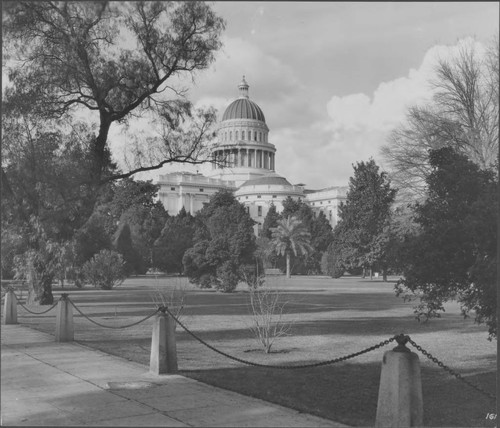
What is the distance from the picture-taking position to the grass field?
637 cm

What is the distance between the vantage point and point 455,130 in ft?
30.3

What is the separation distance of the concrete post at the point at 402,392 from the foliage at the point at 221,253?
71.0ft

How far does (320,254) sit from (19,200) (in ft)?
144

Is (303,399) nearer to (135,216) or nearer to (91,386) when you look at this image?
(91,386)

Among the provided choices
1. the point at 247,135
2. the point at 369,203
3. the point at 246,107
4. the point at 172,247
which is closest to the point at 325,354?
the point at 247,135

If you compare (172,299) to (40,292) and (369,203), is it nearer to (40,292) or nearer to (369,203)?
(40,292)

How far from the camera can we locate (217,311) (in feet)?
62.4

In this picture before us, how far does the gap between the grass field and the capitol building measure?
2.42 metres

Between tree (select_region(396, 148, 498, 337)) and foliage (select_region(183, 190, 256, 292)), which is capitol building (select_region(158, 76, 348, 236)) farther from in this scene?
foliage (select_region(183, 190, 256, 292))

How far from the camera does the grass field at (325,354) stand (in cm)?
637

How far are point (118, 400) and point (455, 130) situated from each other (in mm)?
6641

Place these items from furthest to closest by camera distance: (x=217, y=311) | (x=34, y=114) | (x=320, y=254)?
1. (x=320, y=254)
2. (x=217, y=311)
3. (x=34, y=114)

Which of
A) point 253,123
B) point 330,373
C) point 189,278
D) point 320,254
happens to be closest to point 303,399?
point 330,373

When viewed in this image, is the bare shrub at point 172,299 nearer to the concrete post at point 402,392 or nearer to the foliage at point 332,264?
the concrete post at point 402,392
